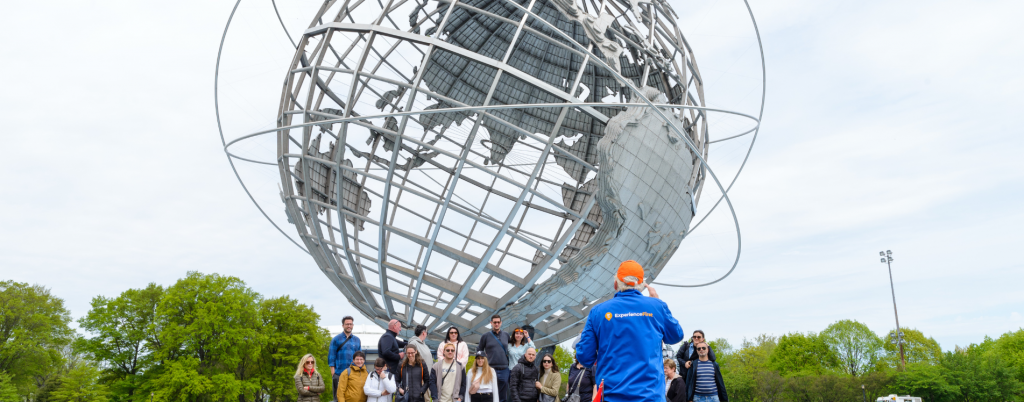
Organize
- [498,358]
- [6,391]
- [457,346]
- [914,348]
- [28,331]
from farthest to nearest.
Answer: [914,348] < [28,331] < [6,391] < [498,358] < [457,346]

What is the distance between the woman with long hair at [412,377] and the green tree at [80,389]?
23.9 m

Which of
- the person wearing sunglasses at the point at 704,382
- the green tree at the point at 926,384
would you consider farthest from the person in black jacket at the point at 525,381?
the green tree at the point at 926,384

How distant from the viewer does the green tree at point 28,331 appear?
28.8 meters

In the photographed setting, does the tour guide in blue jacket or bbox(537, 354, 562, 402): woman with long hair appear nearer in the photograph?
the tour guide in blue jacket

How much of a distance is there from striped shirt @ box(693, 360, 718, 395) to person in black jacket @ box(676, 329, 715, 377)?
0.13 m

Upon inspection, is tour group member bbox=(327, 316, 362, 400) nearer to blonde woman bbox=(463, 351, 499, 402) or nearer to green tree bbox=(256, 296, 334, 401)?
blonde woman bbox=(463, 351, 499, 402)

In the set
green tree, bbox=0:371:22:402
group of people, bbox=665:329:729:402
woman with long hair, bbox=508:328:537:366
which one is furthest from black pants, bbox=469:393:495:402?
green tree, bbox=0:371:22:402

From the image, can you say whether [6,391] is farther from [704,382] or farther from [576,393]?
[704,382]

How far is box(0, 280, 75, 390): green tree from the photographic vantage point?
94.4 feet

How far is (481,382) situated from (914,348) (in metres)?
55.3

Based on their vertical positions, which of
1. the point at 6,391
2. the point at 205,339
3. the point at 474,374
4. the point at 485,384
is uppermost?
the point at 205,339

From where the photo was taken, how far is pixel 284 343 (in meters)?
32.3

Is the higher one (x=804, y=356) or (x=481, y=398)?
(x=804, y=356)

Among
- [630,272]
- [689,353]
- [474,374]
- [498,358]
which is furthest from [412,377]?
[630,272]
